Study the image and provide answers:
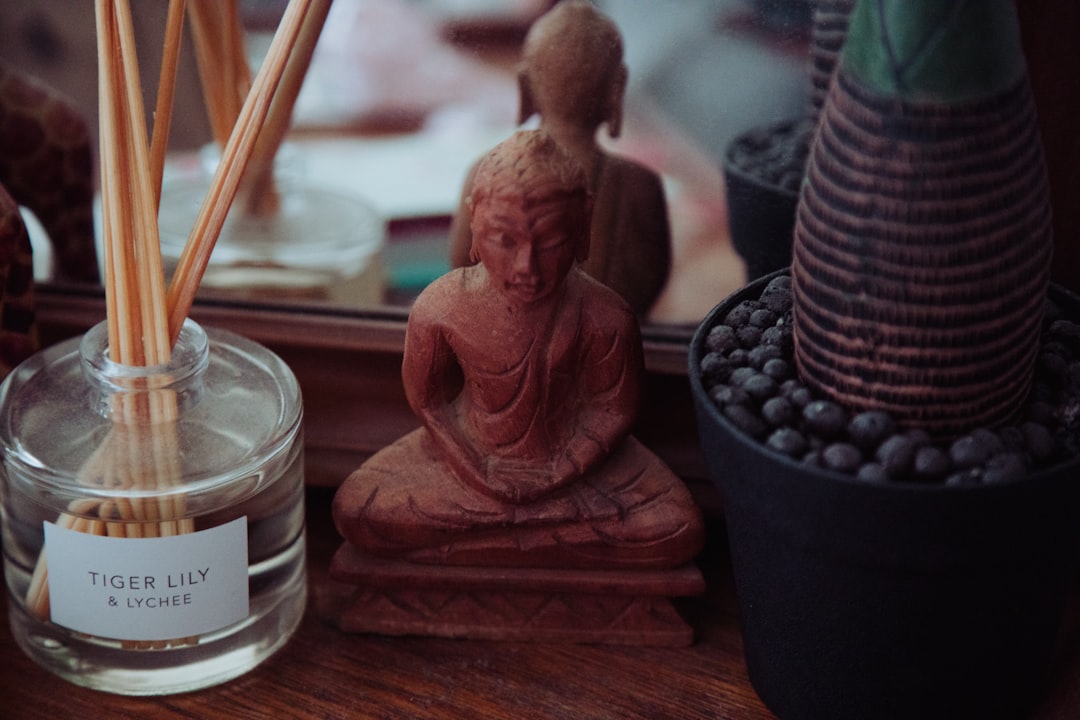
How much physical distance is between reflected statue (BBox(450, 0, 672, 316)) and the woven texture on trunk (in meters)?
0.15

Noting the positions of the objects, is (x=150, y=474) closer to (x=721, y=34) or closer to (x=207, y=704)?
(x=207, y=704)

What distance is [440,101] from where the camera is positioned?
2.48 feet

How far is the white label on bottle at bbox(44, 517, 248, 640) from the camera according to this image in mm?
454

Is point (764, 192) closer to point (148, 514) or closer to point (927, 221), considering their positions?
point (927, 221)

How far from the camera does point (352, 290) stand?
0.63 m

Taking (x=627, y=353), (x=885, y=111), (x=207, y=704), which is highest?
(x=885, y=111)

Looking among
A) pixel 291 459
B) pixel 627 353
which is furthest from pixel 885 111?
pixel 291 459

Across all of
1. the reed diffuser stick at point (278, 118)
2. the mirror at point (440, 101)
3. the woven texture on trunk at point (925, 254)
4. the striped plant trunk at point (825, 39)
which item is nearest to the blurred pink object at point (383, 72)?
the mirror at point (440, 101)

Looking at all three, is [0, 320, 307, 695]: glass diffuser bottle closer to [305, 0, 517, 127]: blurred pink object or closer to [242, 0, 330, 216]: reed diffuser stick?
[242, 0, 330, 216]: reed diffuser stick

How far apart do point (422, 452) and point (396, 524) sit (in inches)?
1.3

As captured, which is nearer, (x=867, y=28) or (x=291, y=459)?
(x=867, y=28)

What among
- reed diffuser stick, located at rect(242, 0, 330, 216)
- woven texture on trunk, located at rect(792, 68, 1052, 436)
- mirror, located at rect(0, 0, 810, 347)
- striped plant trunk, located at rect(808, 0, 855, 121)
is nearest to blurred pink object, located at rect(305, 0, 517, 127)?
mirror, located at rect(0, 0, 810, 347)

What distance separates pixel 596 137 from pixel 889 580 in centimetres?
24

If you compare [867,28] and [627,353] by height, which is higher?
[867,28]
